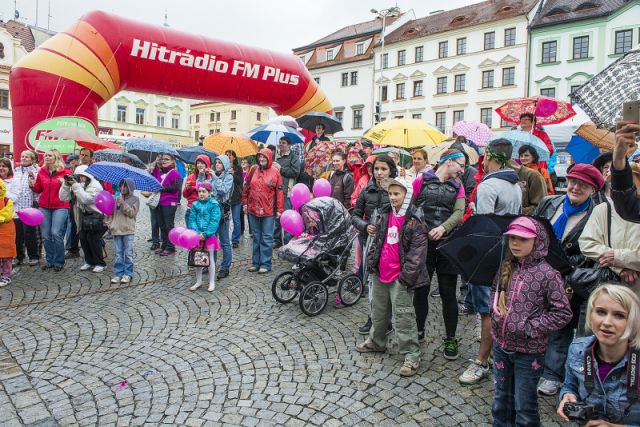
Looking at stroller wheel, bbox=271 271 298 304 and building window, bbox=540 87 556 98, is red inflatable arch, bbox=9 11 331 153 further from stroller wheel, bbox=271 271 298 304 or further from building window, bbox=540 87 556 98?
building window, bbox=540 87 556 98

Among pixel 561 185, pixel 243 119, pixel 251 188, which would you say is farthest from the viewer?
pixel 243 119

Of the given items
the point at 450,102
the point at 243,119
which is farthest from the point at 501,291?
the point at 243,119

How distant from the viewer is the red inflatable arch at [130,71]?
10.4 m

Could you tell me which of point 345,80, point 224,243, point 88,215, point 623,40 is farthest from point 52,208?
point 345,80

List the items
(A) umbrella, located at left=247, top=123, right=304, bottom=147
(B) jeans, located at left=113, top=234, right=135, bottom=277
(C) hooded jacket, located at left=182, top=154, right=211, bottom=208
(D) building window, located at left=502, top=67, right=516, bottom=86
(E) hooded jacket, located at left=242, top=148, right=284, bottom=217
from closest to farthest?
(B) jeans, located at left=113, top=234, right=135, bottom=277 < (E) hooded jacket, located at left=242, top=148, right=284, bottom=217 < (C) hooded jacket, located at left=182, top=154, right=211, bottom=208 < (A) umbrella, located at left=247, top=123, right=304, bottom=147 < (D) building window, located at left=502, top=67, right=516, bottom=86

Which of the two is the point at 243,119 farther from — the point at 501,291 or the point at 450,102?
the point at 501,291

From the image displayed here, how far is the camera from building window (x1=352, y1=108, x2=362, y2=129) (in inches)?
1738

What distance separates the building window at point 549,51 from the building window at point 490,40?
373 centimetres

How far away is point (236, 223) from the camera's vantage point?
9.16 metres

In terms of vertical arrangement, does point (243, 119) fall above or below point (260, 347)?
above

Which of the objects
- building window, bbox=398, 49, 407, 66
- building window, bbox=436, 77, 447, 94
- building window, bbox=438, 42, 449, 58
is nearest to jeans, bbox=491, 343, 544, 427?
building window, bbox=436, 77, 447, 94

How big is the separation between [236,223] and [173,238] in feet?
10.1

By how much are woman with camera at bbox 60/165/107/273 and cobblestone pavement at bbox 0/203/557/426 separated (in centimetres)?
107

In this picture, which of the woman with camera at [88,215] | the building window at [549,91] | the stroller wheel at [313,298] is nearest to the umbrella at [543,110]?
the stroller wheel at [313,298]
